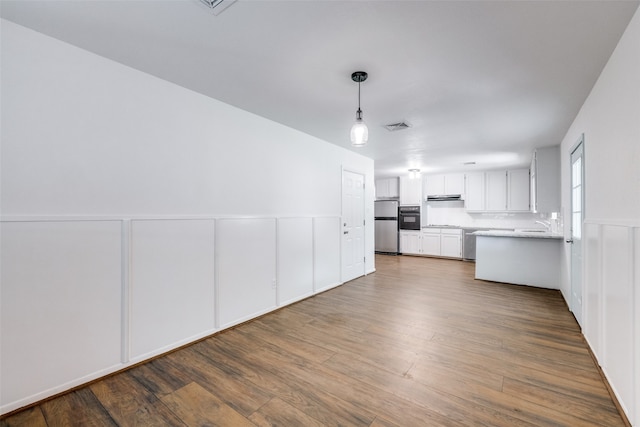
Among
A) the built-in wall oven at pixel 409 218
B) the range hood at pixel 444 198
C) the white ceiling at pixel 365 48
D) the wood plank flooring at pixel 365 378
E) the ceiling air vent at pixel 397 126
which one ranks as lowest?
the wood plank flooring at pixel 365 378

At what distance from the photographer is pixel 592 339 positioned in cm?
253

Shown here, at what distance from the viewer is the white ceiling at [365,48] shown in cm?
166

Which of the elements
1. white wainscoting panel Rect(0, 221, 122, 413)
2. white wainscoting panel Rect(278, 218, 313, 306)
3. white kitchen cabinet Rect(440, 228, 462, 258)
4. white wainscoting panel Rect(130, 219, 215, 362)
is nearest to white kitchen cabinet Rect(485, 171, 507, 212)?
white kitchen cabinet Rect(440, 228, 462, 258)

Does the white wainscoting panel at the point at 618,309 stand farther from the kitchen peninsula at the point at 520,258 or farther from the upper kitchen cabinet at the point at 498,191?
the upper kitchen cabinet at the point at 498,191

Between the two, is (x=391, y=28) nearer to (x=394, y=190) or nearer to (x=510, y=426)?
(x=510, y=426)

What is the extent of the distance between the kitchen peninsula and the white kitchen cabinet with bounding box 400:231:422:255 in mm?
3024

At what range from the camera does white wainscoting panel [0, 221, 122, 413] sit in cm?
180

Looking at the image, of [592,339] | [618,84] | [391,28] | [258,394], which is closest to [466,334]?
[592,339]

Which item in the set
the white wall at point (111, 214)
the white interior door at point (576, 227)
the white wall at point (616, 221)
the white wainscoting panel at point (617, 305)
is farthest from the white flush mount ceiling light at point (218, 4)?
the white interior door at point (576, 227)

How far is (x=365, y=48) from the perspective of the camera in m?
2.01

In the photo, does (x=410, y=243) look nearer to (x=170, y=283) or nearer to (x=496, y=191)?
(x=496, y=191)

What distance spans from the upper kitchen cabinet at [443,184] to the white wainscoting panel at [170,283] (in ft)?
23.2

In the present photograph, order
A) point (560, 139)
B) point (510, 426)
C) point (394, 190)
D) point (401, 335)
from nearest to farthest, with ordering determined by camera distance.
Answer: point (510, 426), point (401, 335), point (560, 139), point (394, 190)

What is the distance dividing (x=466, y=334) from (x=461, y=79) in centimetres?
248
